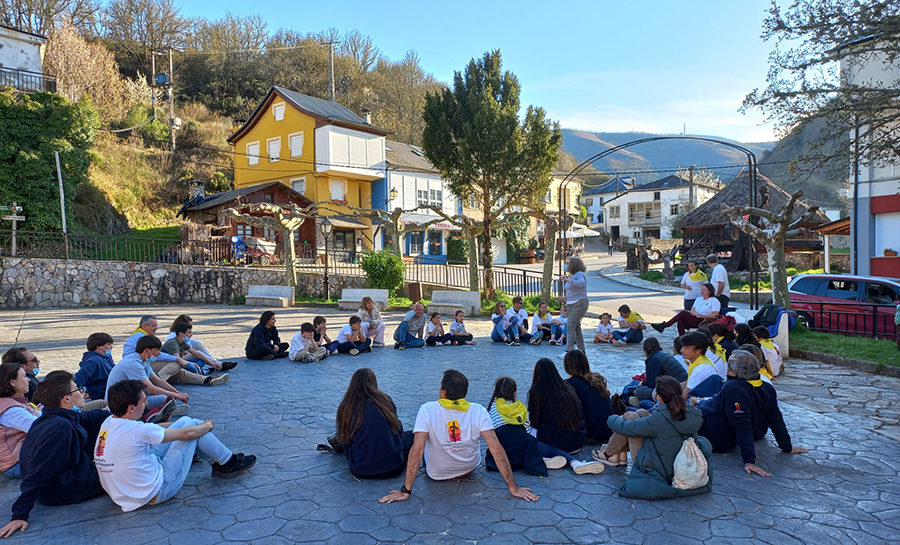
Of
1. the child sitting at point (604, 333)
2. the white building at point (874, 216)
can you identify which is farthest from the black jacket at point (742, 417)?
the white building at point (874, 216)

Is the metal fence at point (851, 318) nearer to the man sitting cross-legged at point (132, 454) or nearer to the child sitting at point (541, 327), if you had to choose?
the child sitting at point (541, 327)

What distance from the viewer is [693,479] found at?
4.22m

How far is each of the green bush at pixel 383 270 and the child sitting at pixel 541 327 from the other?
8.35 metres

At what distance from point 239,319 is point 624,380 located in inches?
474

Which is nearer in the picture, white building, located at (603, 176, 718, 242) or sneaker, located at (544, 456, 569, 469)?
sneaker, located at (544, 456, 569, 469)

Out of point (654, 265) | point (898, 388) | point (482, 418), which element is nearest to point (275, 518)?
point (482, 418)

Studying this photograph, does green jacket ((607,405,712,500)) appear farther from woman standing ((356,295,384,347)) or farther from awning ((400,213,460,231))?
awning ((400,213,460,231))

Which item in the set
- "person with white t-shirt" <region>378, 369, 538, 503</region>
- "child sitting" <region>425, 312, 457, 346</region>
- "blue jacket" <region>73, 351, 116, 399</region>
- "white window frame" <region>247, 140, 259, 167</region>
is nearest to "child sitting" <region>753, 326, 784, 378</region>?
"person with white t-shirt" <region>378, 369, 538, 503</region>

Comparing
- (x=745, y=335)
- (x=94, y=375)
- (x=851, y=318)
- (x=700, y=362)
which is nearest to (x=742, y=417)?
(x=700, y=362)

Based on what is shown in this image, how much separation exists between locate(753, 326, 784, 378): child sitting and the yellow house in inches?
1057

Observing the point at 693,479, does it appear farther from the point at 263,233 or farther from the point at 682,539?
the point at 263,233

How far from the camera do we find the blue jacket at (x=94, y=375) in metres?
6.21

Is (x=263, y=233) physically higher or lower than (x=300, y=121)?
lower

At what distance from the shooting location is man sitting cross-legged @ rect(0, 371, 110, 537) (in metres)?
3.84
